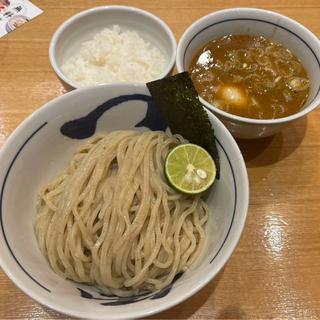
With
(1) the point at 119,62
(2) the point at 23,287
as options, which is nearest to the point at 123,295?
(2) the point at 23,287

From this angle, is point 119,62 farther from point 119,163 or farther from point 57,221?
point 57,221

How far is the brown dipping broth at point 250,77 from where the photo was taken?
5.03 feet

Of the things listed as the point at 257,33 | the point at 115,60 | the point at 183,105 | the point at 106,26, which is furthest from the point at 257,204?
the point at 106,26

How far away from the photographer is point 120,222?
1188 mm

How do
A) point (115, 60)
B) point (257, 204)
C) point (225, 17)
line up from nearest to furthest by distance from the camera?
point (257, 204)
point (225, 17)
point (115, 60)

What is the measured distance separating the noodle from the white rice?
1.47ft

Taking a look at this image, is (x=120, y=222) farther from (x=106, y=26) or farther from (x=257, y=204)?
(x=106, y=26)

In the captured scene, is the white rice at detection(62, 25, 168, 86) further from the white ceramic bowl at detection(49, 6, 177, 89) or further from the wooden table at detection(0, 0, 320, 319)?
the wooden table at detection(0, 0, 320, 319)

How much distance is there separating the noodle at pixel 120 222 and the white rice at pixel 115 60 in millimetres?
448

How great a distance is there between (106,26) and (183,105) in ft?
2.57

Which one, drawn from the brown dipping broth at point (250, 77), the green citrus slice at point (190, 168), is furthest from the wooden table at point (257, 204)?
the green citrus slice at point (190, 168)

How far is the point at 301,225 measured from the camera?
147 centimetres

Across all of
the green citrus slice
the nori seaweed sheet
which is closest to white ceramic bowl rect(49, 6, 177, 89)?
the nori seaweed sheet

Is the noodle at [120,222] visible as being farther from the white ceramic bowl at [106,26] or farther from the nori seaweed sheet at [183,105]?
the white ceramic bowl at [106,26]
